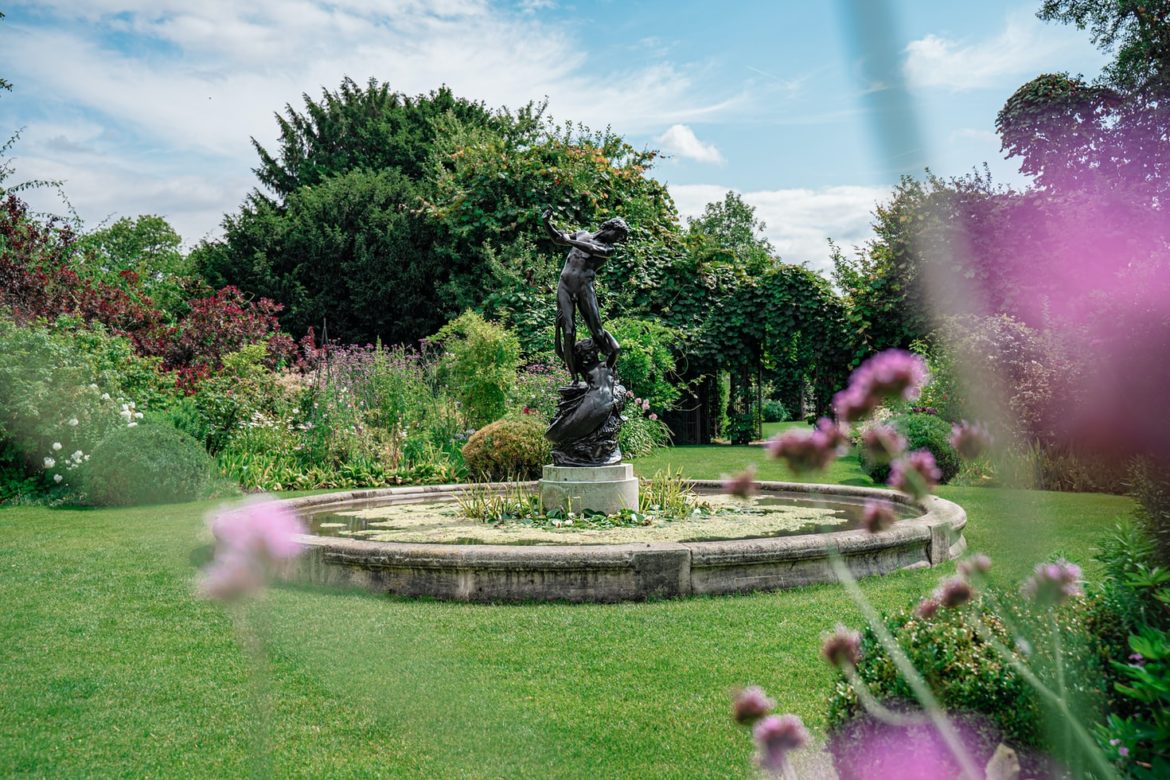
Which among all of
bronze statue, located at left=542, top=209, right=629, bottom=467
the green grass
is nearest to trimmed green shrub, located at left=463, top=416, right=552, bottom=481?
bronze statue, located at left=542, top=209, right=629, bottom=467

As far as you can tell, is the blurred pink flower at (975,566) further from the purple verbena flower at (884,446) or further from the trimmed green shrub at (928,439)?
the trimmed green shrub at (928,439)

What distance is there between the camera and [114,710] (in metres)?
3.49

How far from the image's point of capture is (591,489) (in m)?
7.29

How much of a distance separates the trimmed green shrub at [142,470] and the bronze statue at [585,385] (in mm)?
A: 5255

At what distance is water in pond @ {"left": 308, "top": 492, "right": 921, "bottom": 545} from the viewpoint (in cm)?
636

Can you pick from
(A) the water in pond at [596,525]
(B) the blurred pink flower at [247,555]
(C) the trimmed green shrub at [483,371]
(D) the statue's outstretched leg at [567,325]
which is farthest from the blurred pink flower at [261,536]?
(C) the trimmed green shrub at [483,371]

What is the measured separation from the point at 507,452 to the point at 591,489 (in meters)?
3.79

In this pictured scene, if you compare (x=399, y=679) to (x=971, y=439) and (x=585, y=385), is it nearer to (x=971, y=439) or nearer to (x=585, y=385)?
(x=971, y=439)

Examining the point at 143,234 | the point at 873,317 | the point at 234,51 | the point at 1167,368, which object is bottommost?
the point at 1167,368

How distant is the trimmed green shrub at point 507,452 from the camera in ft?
35.9

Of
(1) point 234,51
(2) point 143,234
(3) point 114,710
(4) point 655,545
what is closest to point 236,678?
(3) point 114,710

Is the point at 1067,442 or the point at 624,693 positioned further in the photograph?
the point at 1067,442

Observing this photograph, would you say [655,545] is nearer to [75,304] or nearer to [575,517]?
[575,517]

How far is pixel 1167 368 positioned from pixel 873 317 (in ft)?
35.3
